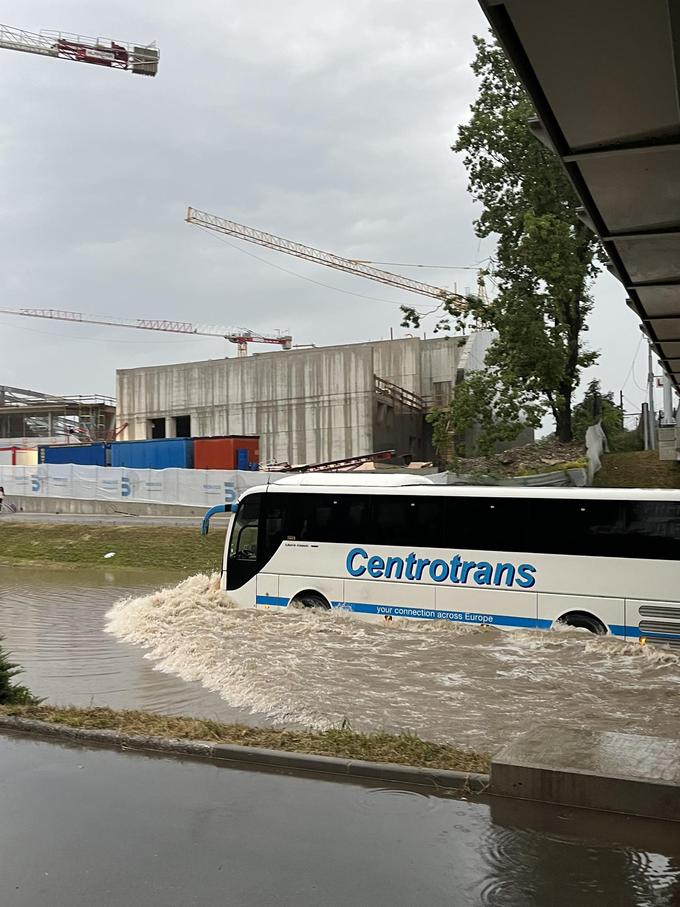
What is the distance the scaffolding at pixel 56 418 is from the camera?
75.6 meters

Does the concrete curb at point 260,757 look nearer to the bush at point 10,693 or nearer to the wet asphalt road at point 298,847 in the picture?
the wet asphalt road at point 298,847

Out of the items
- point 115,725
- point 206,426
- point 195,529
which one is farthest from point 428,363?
point 115,725

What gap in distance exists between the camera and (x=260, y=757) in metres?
6.75

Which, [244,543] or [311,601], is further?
[244,543]

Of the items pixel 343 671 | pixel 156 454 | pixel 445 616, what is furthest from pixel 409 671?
pixel 156 454

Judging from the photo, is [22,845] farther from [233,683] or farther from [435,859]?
[233,683]

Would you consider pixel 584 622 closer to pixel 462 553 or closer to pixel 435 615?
pixel 462 553

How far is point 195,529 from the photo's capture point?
3419 centimetres

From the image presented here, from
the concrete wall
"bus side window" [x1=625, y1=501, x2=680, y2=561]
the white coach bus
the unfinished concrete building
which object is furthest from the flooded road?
the unfinished concrete building

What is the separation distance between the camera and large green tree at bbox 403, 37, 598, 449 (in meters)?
35.7

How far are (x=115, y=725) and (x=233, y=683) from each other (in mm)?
4851

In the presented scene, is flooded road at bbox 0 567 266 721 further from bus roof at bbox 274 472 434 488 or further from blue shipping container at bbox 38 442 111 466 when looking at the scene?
blue shipping container at bbox 38 442 111 466

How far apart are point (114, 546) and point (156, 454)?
17835 mm

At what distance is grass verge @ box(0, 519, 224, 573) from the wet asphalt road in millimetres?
23722
